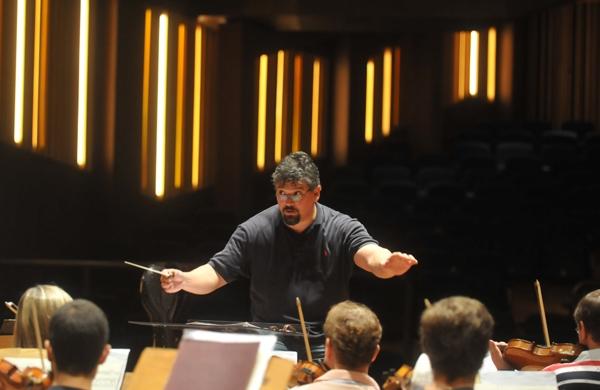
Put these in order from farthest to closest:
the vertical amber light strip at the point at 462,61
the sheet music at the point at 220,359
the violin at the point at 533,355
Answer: the vertical amber light strip at the point at 462,61
the violin at the point at 533,355
the sheet music at the point at 220,359

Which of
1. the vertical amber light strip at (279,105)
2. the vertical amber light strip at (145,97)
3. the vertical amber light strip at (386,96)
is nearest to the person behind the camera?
the vertical amber light strip at (145,97)

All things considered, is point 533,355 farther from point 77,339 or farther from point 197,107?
point 197,107

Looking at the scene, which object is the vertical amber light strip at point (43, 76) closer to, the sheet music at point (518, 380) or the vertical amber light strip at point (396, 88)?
the sheet music at point (518, 380)

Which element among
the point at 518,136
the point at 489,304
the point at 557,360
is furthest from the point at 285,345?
the point at 518,136

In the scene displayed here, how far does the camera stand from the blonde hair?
120 inches

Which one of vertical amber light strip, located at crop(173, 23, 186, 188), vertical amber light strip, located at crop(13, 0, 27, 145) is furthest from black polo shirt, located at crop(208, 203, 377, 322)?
vertical amber light strip, located at crop(173, 23, 186, 188)

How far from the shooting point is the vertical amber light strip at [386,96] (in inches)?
637

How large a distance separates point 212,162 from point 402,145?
3.85 metres

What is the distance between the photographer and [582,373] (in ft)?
10.5

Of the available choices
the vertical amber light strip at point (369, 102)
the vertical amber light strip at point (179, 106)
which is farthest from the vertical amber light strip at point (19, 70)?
the vertical amber light strip at point (369, 102)

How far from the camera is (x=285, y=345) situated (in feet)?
13.0

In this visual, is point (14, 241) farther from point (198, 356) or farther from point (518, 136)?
point (518, 136)

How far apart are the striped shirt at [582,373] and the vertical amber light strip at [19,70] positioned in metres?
5.51

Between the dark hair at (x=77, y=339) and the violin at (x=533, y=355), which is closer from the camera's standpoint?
the dark hair at (x=77, y=339)
